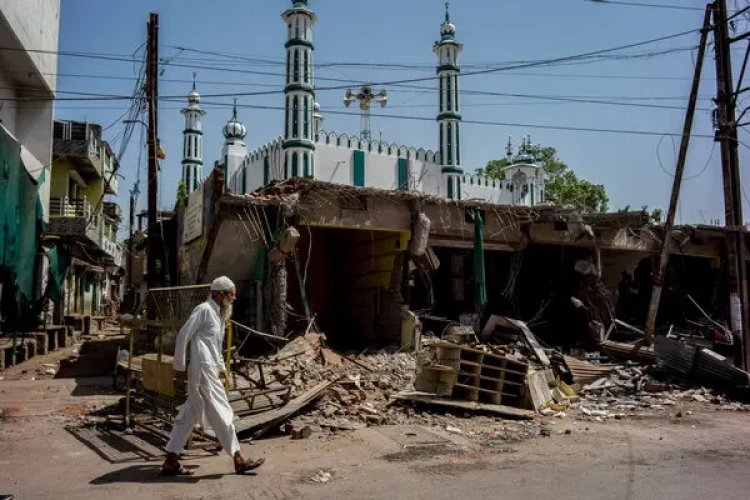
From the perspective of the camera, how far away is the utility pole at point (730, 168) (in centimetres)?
1323

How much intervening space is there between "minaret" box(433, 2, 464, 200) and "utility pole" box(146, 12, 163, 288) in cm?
2018

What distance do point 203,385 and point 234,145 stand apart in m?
32.0

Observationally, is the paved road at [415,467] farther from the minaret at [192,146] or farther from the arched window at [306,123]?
the minaret at [192,146]

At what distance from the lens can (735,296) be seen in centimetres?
1327

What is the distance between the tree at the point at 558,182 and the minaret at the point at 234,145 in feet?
56.4

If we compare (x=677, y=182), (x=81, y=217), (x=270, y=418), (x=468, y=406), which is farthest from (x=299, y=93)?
(x=270, y=418)

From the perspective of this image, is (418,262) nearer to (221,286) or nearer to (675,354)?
(675,354)

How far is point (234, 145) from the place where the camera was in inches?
1430

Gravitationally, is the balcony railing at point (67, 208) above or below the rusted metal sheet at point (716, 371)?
above

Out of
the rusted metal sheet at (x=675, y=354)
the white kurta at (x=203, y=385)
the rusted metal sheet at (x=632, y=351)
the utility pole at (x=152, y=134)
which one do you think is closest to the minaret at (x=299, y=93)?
the utility pole at (x=152, y=134)

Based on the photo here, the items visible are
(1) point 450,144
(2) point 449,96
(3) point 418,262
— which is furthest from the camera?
(2) point 449,96

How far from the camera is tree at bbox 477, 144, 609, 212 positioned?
4097 centimetres

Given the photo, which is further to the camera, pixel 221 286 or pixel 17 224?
pixel 17 224

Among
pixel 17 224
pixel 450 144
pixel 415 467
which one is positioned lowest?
pixel 415 467
